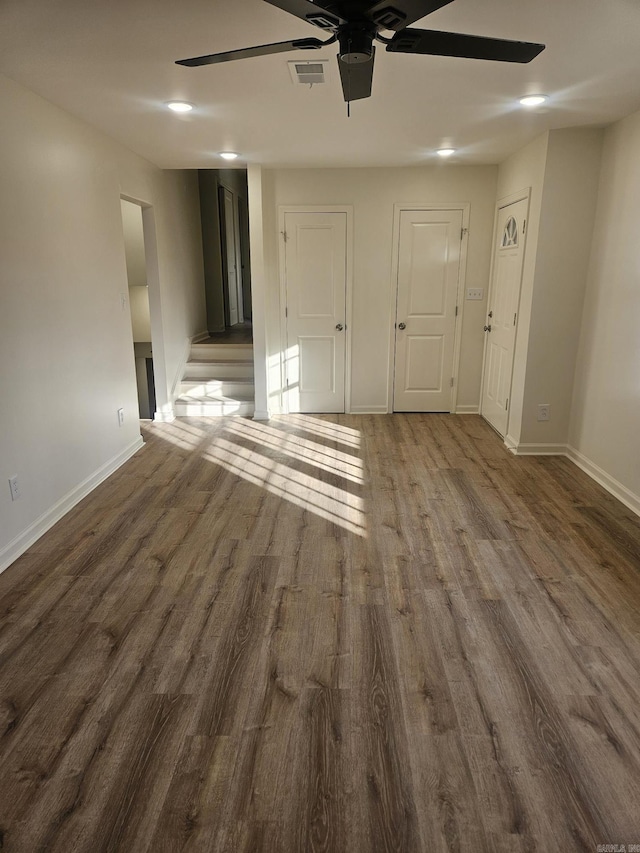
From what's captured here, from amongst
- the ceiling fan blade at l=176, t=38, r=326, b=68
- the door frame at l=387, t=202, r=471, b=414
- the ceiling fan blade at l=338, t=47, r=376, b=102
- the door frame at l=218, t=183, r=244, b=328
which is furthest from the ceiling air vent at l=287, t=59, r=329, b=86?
the door frame at l=218, t=183, r=244, b=328

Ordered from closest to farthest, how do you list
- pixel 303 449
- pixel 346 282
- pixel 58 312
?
pixel 58 312 < pixel 303 449 < pixel 346 282

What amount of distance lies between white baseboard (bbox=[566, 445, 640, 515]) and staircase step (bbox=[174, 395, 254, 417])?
319cm

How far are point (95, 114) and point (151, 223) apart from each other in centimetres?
171

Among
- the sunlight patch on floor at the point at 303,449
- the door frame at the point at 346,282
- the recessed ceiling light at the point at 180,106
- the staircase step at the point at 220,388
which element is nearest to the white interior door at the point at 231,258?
the staircase step at the point at 220,388

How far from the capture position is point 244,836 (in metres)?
1.47

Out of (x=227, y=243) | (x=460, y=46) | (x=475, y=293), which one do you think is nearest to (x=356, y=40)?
(x=460, y=46)

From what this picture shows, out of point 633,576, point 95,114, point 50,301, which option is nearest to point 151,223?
point 95,114

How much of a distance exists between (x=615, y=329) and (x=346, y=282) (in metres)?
2.66

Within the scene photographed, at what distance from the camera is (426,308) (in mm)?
5648

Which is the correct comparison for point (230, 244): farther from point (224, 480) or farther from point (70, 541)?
point (70, 541)

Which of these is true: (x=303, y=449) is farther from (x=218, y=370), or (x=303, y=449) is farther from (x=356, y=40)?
(x=356, y=40)

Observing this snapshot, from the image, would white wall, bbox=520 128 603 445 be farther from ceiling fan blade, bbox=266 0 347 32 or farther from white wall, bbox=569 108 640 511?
ceiling fan blade, bbox=266 0 347 32

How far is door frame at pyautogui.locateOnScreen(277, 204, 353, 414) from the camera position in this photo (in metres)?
5.40

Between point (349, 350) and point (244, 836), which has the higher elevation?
point (349, 350)
